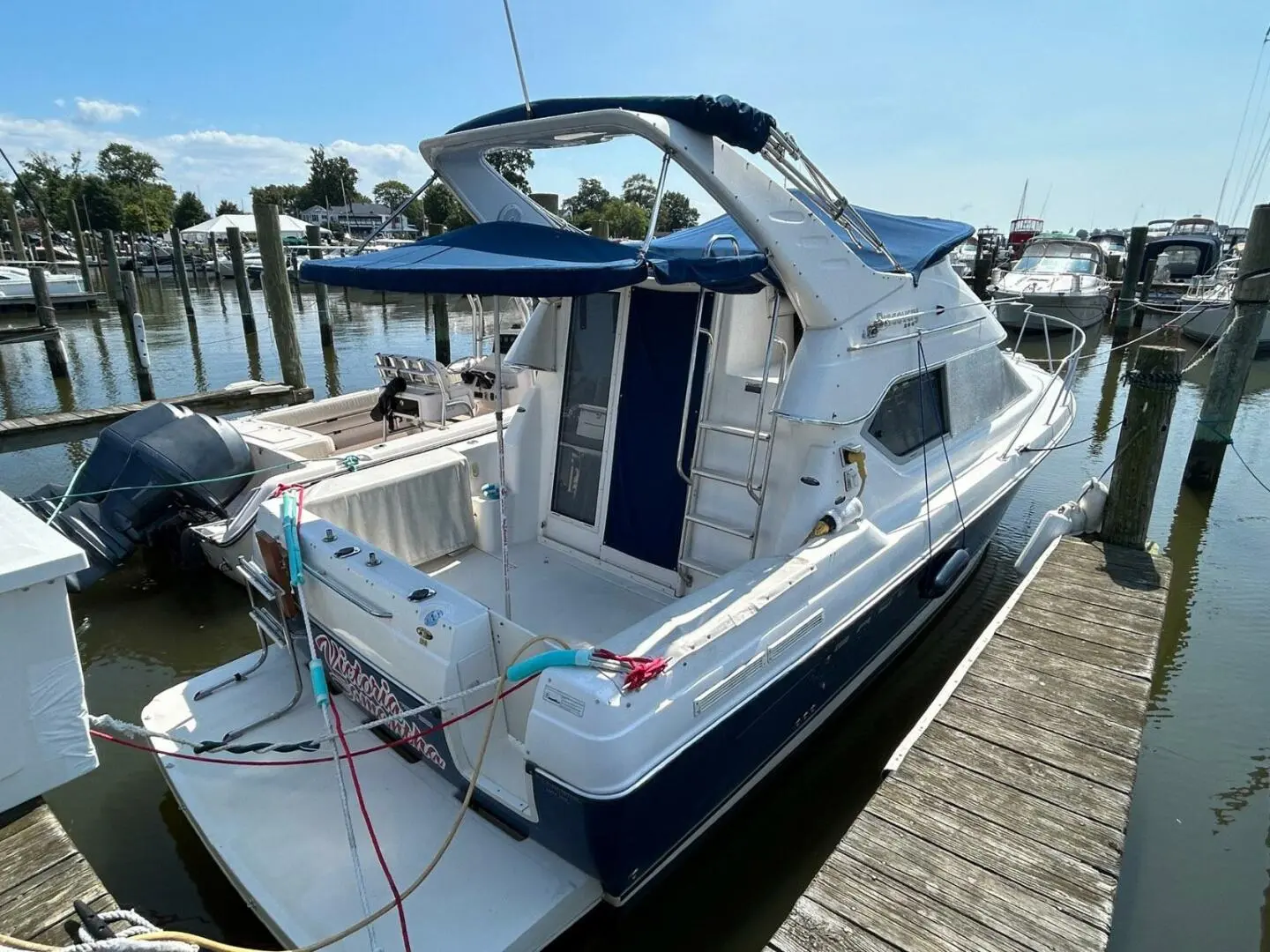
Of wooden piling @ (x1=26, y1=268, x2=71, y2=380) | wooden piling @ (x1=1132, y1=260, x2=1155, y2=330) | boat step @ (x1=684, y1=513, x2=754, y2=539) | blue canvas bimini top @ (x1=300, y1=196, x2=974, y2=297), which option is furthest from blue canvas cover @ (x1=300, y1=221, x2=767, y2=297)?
wooden piling @ (x1=1132, y1=260, x2=1155, y2=330)

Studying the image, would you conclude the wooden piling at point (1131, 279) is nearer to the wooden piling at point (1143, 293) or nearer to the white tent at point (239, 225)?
the wooden piling at point (1143, 293)

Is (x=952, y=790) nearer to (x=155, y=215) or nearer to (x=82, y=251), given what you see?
(x=82, y=251)

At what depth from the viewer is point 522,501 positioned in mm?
4523

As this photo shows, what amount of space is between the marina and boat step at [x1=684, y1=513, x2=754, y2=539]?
3cm

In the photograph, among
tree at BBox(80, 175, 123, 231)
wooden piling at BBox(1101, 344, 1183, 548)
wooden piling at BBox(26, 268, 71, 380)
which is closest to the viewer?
wooden piling at BBox(1101, 344, 1183, 548)

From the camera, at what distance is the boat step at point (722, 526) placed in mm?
3617

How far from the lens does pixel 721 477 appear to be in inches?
144

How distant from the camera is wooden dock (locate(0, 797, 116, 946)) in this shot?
71.4 inches

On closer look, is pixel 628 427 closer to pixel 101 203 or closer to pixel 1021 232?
pixel 1021 232

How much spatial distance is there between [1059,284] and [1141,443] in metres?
15.4

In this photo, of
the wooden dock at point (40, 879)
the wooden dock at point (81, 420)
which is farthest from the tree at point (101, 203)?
the wooden dock at point (40, 879)

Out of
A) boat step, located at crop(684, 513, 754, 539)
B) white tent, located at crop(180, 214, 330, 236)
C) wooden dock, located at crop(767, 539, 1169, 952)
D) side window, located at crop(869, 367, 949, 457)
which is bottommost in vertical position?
wooden dock, located at crop(767, 539, 1169, 952)

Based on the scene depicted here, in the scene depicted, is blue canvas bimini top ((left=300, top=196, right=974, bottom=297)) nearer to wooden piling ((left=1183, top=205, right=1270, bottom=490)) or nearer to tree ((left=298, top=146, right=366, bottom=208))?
wooden piling ((left=1183, top=205, right=1270, bottom=490))

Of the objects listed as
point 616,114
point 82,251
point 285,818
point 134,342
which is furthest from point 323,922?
point 82,251
